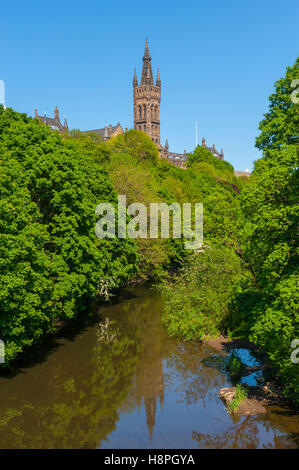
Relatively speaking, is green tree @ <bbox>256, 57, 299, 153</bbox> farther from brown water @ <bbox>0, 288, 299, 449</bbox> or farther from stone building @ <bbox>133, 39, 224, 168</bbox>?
stone building @ <bbox>133, 39, 224, 168</bbox>

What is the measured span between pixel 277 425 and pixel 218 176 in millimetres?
85872

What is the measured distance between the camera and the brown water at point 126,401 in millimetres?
20953

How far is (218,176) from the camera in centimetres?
10338

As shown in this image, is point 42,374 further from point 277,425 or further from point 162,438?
point 277,425

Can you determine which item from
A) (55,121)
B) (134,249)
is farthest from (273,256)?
(55,121)

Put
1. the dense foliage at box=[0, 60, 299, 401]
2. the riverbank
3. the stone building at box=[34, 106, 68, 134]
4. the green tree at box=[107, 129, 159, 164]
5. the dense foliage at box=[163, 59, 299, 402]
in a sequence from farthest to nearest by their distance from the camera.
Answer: the stone building at box=[34, 106, 68, 134] → the green tree at box=[107, 129, 159, 164] → the riverbank → the dense foliage at box=[0, 60, 299, 401] → the dense foliage at box=[163, 59, 299, 402]

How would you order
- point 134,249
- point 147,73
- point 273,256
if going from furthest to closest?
point 147,73
point 134,249
point 273,256

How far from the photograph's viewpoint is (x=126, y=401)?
25.7 m

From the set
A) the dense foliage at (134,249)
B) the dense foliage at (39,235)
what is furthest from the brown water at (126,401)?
the dense foliage at (39,235)

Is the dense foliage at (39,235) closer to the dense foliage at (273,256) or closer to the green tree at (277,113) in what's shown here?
the dense foliage at (273,256)

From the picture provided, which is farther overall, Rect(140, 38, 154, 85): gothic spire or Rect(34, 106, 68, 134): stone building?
Rect(140, 38, 154, 85): gothic spire

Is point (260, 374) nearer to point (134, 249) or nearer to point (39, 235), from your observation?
point (39, 235)

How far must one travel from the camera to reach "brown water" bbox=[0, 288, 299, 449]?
2095 cm

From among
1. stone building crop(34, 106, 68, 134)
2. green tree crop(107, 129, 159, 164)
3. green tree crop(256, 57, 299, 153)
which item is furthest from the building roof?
green tree crop(256, 57, 299, 153)
